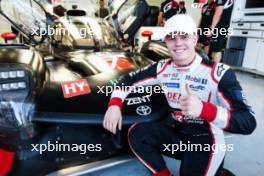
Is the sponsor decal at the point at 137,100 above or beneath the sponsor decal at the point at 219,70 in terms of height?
beneath

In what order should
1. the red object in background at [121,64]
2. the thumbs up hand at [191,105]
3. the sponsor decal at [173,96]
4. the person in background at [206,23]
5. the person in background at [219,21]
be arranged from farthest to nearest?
1. the person in background at [206,23]
2. the person in background at [219,21]
3. the red object in background at [121,64]
4. the sponsor decal at [173,96]
5. the thumbs up hand at [191,105]

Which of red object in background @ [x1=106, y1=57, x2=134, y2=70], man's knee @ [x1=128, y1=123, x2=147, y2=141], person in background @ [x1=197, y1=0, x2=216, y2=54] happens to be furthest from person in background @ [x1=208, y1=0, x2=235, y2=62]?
man's knee @ [x1=128, y1=123, x2=147, y2=141]

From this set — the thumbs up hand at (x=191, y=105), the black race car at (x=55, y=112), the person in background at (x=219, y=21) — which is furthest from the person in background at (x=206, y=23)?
the thumbs up hand at (x=191, y=105)

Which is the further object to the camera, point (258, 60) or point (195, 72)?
point (258, 60)

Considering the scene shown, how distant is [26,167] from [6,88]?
364mm

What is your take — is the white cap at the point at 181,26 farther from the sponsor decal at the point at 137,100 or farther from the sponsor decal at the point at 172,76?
the sponsor decal at the point at 137,100

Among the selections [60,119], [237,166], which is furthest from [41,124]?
[237,166]

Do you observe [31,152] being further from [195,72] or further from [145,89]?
[195,72]

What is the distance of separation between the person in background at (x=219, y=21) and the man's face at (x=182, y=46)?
2.30m

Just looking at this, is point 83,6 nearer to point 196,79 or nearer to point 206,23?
point 206,23

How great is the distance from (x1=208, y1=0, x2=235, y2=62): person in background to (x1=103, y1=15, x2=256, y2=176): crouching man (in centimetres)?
224

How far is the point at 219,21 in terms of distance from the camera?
3.29 metres

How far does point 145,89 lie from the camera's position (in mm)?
1391

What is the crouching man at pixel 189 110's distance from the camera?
99 cm
